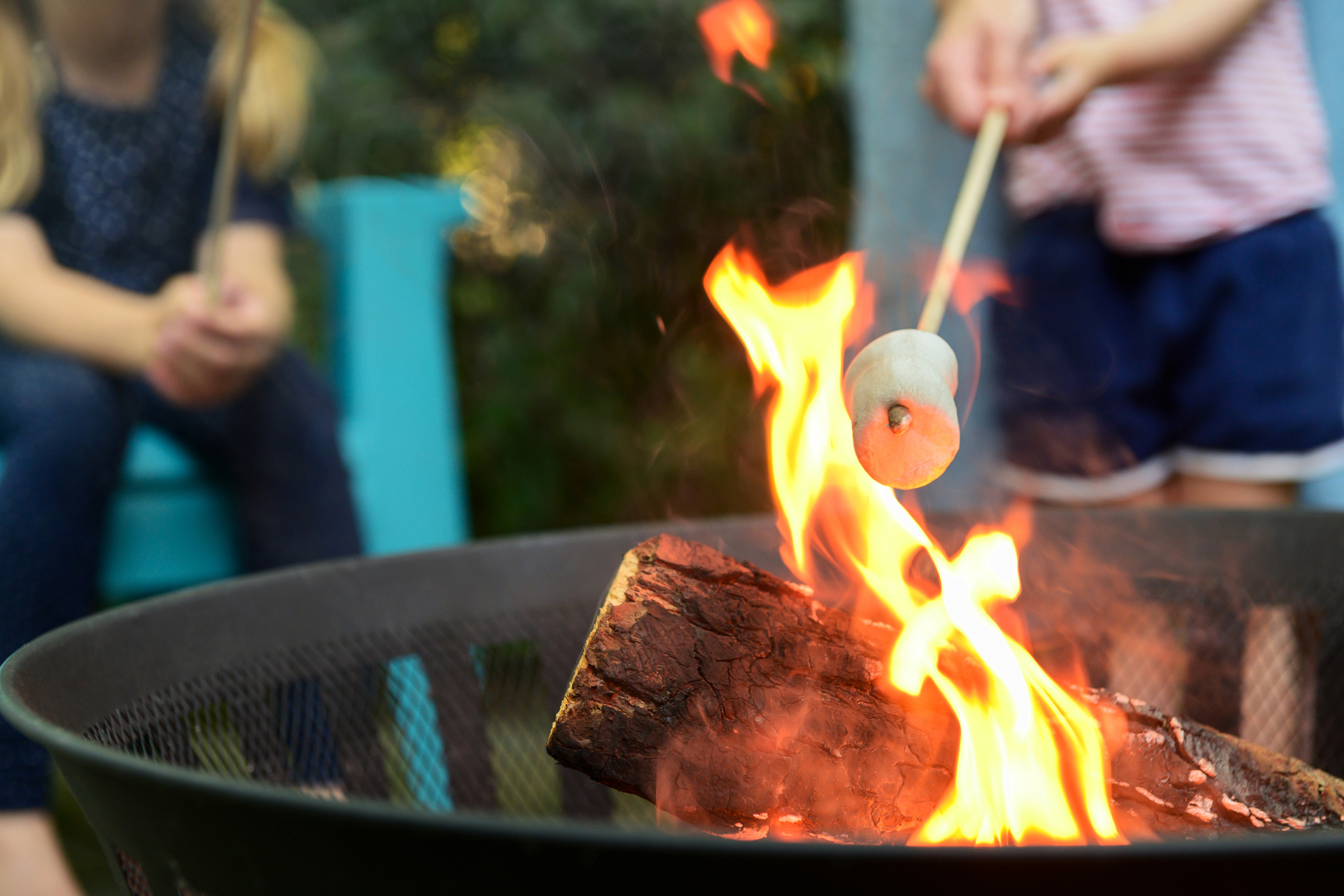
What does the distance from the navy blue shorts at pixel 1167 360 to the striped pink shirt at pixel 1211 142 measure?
1.5 inches

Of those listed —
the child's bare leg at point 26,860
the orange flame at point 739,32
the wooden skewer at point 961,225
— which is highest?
the orange flame at point 739,32

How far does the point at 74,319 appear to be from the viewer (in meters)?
1.18

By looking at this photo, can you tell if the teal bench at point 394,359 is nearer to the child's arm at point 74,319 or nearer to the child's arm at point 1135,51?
the child's arm at point 74,319

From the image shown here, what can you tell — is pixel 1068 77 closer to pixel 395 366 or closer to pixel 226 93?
pixel 395 366

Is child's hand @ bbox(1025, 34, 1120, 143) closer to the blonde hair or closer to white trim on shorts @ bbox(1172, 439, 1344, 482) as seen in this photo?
white trim on shorts @ bbox(1172, 439, 1344, 482)

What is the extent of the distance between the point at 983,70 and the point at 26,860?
1.12m

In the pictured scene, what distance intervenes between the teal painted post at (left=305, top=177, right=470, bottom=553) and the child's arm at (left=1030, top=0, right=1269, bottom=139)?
0.92m

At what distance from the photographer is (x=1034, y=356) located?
4.12ft

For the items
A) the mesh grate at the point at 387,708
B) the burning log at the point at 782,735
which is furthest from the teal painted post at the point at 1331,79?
the mesh grate at the point at 387,708

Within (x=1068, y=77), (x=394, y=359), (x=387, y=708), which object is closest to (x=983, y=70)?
(x=1068, y=77)

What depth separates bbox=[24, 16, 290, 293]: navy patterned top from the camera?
1312 millimetres

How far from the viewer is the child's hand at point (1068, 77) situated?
3.05 ft

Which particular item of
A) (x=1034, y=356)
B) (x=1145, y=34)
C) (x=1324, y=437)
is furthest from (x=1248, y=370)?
(x=1145, y=34)

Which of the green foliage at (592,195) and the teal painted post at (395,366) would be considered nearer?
the teal painted post at (395,366)
